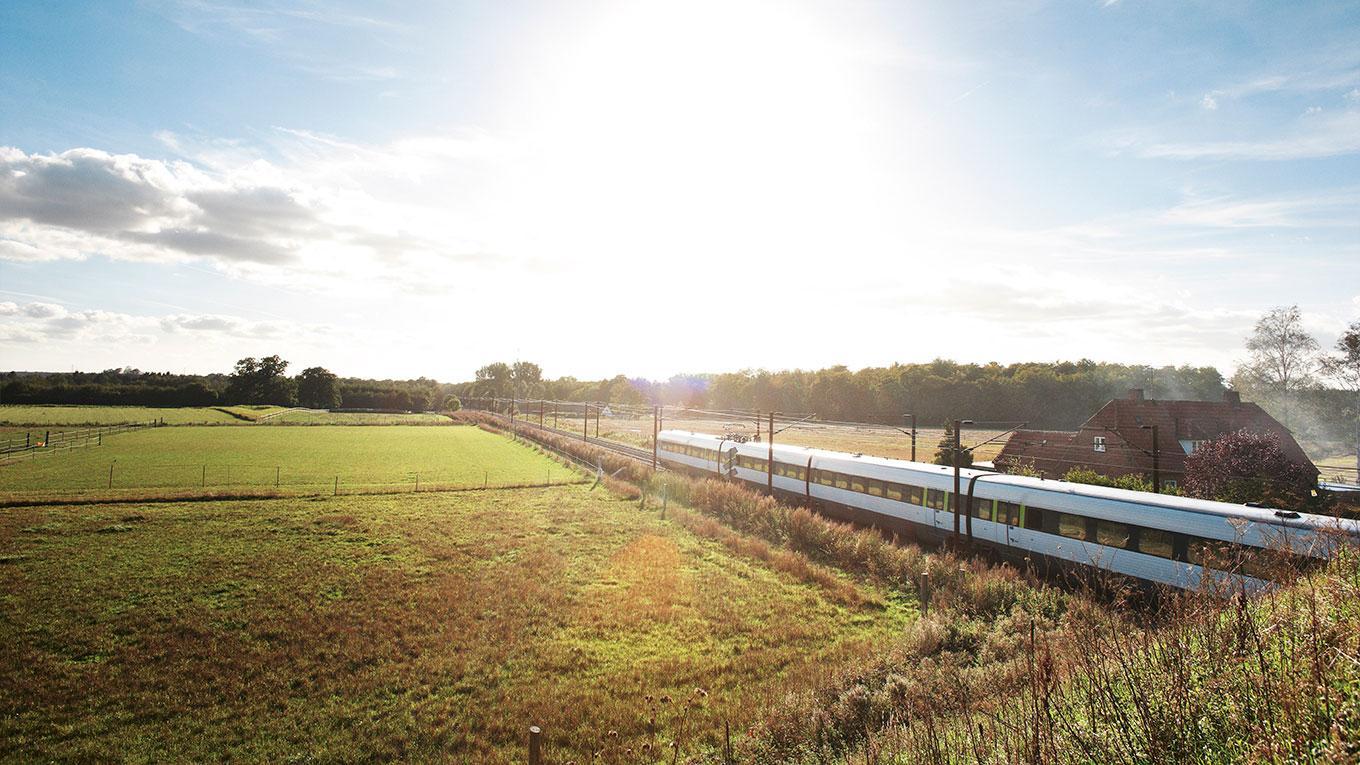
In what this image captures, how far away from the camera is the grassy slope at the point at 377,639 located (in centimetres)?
1023

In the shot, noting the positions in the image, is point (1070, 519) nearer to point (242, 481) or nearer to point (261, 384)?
point (242, 481)

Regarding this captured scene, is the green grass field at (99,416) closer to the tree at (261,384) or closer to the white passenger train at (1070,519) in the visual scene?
the tree at (261,384)

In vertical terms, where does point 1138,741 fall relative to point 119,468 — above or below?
above

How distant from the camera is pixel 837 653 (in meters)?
13.5

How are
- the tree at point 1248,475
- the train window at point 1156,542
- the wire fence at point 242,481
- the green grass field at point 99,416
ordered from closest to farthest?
the train window at point 1156,542, the tree at point 1248,475, the wire fence at point 242,481, the green grass field at point 99,416

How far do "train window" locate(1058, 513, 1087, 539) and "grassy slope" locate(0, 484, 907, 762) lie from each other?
591cm

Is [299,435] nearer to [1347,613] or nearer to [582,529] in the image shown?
[582,529]

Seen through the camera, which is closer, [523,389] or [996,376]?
[996,376]

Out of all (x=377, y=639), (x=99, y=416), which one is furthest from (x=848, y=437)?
(x=99, y=416)

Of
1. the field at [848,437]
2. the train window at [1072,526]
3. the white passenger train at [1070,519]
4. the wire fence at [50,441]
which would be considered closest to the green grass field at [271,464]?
the wire fence at [50,441]

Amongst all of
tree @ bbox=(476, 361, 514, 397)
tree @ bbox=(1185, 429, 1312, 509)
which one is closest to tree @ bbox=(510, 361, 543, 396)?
tree @ bbox=(476, 361, 514, 397)

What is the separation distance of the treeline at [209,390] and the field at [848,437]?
65.7 meters

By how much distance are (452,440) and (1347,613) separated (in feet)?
250

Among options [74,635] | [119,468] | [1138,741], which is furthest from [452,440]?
[1138,741]
